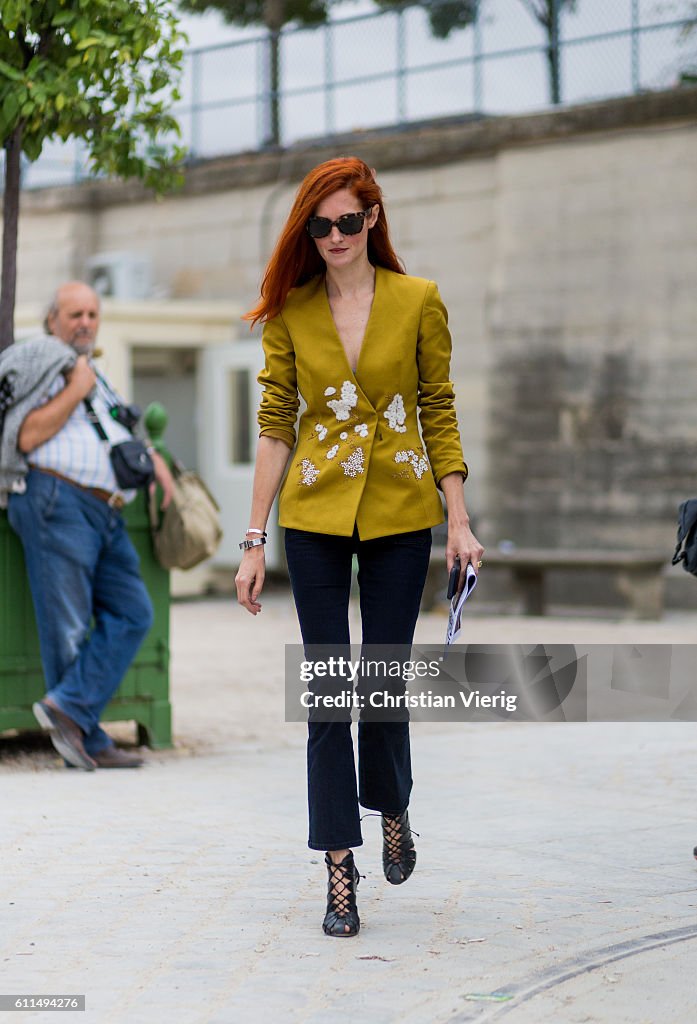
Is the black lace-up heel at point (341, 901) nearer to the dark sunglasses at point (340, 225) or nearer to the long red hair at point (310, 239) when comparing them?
the long red hair at point (310, 239)

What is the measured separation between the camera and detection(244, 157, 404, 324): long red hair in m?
4.38

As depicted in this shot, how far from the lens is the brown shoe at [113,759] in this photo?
22.5 feet

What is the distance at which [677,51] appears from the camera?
14.7 m

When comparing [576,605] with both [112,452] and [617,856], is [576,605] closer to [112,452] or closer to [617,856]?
[112,452]

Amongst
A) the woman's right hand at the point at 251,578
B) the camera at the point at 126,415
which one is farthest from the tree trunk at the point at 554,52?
the woman's right hand at the point at 251,578

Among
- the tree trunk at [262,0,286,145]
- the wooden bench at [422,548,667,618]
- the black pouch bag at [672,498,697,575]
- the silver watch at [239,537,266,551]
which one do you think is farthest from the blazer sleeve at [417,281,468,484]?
the tree trunk at [262,0,286,145]

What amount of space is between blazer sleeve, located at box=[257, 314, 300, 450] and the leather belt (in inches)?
96.2

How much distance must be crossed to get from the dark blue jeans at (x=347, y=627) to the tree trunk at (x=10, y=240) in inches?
135

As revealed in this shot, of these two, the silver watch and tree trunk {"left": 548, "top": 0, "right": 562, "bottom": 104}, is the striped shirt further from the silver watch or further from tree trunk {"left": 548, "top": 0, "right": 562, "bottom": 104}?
tree trunk {"left": 548, "top": 0, "right": 562, "bottom": 104}

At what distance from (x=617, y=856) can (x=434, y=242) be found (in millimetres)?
11305

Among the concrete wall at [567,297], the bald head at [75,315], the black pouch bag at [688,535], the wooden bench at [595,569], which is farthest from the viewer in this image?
the concrete wall at [567,297]

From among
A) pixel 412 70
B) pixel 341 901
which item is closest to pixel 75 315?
pixel 341 901

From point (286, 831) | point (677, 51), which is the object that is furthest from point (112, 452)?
point (677, 51)

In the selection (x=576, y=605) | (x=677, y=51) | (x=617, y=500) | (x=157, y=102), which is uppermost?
(x=677, y=51)
